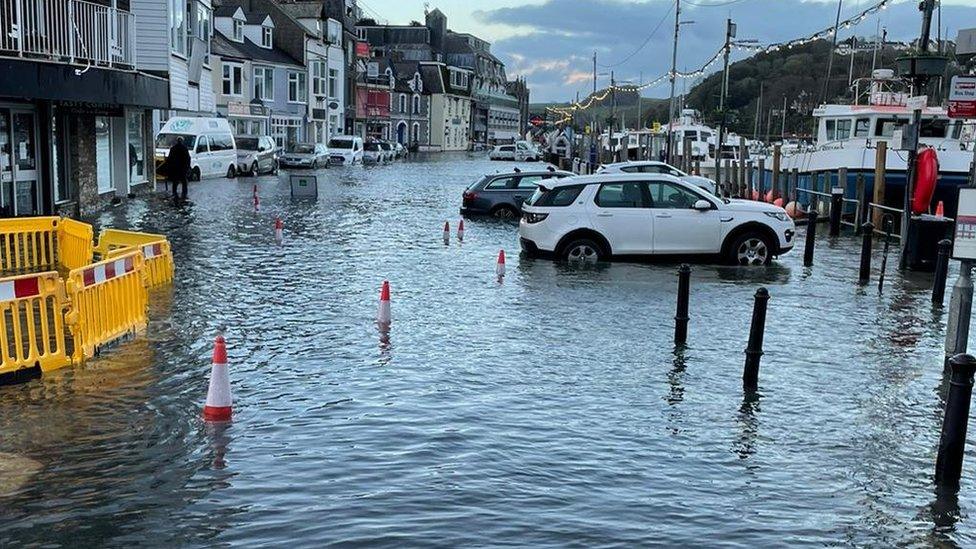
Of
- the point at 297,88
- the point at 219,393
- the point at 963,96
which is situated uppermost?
the point at 297,88

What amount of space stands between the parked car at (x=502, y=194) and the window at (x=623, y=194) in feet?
29.9

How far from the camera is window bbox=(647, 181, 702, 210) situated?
1769 cm

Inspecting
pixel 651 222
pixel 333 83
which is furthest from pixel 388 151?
pixel 651 222

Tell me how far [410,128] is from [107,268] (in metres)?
108

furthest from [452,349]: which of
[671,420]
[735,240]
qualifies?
[735,240]

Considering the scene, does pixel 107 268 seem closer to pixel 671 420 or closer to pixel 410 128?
pixel 671 420

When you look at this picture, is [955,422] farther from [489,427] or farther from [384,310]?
[384,310]

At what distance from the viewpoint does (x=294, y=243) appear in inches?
802

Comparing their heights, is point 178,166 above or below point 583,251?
above

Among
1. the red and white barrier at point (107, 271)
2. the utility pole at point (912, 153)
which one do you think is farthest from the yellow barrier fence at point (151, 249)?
the utility pole at point (912, 153)

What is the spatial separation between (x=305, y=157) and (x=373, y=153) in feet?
41.3

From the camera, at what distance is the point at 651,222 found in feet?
58.1

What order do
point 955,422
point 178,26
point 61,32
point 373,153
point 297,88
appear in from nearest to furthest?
point 955,422
point 61,32
point 178,26
point 373,153
point 297,88

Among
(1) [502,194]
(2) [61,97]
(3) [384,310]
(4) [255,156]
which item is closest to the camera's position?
(3) [384,310]
